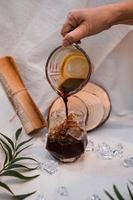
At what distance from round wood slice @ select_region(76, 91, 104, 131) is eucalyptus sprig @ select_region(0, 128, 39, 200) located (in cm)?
14

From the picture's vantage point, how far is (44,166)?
0.88m

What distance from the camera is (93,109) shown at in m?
0.99

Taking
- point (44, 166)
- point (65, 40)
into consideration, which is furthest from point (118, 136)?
point (65, 40)

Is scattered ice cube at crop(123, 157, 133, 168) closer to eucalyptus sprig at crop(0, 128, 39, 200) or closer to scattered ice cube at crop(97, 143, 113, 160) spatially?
scattered ice cube at crop(97, 143, 113, 160)

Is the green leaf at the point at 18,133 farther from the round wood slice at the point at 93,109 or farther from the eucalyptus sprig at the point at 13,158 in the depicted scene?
the round wood slice at the point at 93,109

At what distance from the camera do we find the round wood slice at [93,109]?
980 millimetres

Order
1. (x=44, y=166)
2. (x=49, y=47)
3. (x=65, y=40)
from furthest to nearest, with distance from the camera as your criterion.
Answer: (x=49, y=47) → (x=44, y=166) → (x=65, y=40)

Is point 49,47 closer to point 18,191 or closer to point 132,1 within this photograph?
point 132,1

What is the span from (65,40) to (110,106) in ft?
0.93

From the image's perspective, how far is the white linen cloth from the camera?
96 cm

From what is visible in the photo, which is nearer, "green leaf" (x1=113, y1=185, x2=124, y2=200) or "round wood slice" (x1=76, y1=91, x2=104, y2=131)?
"green leaf" (x1=113, y1=185, x2=124, y2=200)

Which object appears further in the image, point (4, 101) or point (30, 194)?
point (4, 101)

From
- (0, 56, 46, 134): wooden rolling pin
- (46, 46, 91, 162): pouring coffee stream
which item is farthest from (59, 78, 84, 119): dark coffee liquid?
(0, 56, 46, 134): wooden rolling pin

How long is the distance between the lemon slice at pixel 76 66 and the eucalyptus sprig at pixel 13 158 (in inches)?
7.2
